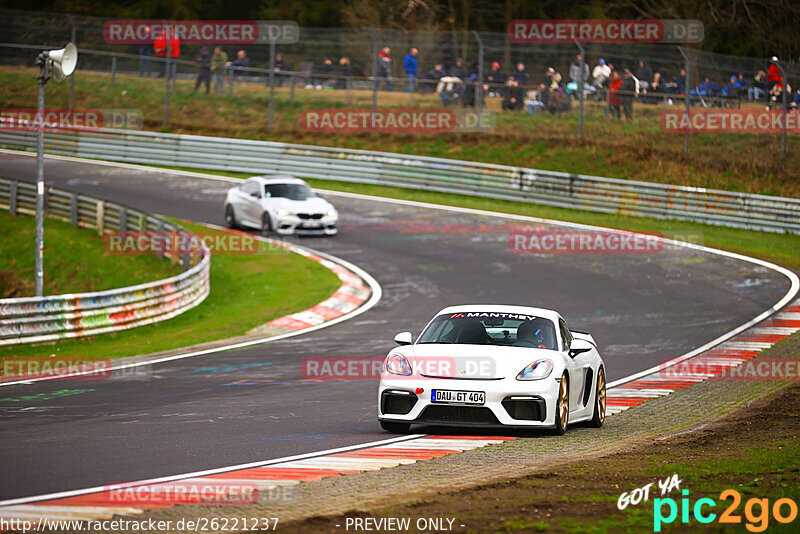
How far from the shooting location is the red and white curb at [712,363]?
45.7 ft

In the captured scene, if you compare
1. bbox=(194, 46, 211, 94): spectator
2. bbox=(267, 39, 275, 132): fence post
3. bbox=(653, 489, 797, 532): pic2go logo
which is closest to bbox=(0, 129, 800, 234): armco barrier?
bbox=(267, 39, 275, 132): fence post

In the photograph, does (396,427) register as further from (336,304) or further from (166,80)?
(166,80)

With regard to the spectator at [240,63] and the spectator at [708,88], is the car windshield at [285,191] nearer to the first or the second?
the spectator at [240,63]

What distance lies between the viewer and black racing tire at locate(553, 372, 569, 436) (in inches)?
401

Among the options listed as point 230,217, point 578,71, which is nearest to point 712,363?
point 230,217

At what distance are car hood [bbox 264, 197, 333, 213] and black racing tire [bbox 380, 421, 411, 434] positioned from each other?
60.9 feet

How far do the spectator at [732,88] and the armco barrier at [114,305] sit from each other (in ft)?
52.6

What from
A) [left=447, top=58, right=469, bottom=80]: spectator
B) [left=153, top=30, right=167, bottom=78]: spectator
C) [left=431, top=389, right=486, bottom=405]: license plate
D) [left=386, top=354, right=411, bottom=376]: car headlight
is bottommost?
[left=431, top=389, right=486, bottom=405]: license plate

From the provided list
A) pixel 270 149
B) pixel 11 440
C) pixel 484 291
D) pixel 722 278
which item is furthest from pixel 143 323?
pixel 270 149

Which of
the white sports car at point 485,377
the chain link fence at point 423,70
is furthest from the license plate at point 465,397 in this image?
the chain link fence at point 423,70

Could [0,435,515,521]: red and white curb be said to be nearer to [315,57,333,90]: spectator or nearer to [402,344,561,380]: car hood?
[402,344,561,380]: car hood

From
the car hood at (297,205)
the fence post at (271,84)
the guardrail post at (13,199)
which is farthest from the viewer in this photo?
the fence post at (271,84)

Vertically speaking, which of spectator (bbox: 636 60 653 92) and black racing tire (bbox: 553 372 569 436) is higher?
spectator (bbox: 636 60 653 92)

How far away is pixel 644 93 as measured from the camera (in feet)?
109
